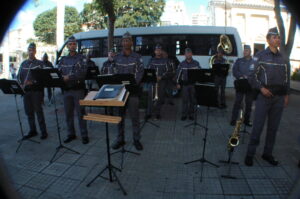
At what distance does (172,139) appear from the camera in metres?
5.98

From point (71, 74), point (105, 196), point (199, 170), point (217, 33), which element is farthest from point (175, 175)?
point (217, 33)

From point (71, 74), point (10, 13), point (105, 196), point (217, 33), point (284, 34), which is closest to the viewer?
point (10, 13)

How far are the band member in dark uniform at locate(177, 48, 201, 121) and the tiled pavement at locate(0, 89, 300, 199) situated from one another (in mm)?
1326

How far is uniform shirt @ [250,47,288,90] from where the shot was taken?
4199mm

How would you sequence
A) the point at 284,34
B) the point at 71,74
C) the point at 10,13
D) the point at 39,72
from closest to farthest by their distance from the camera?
the point at 10,13, the point at 39,72, the point at 71,74, the point at 284,34

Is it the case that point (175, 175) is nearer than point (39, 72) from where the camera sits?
Yes

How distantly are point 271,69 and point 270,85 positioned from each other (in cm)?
27

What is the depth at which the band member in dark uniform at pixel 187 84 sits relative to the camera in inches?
298

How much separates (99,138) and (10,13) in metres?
3.76

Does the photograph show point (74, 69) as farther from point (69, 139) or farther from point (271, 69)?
point (271, 69)

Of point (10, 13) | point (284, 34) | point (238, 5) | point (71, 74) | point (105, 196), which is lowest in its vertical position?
point (105, 196)

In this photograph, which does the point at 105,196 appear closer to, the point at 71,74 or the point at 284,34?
the point at 71,74

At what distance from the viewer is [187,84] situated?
7719mm

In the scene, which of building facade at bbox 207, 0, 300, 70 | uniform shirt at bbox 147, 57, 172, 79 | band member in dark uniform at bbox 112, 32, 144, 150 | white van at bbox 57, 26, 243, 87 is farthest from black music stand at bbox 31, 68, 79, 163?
building facade at bbox 207, 0, 300, 70
